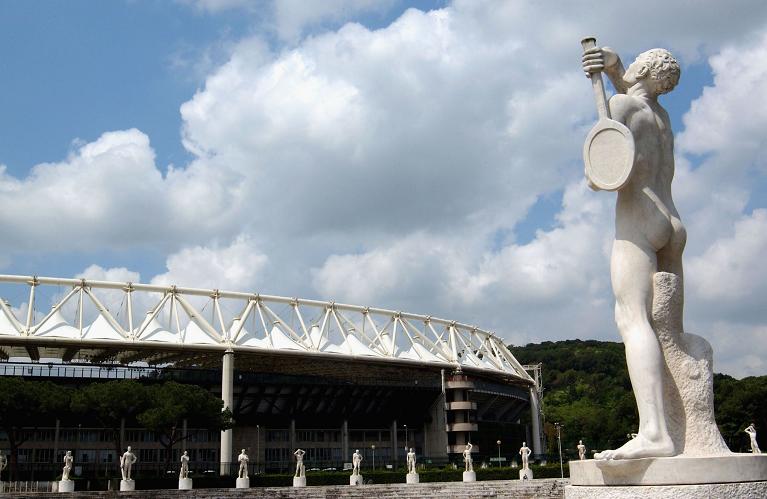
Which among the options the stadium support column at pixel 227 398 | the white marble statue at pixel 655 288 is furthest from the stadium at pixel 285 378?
the white marble statue at pixel 655 288

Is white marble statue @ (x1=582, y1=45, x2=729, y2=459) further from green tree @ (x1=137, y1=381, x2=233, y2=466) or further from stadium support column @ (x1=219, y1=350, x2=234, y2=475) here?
stadium support column @ (x1=219, y1=350, x2=234, y2=475)

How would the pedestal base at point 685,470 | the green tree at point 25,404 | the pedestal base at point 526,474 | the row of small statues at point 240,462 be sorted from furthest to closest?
the pedestal base at point 526,474
the green tree at point 25,404
the row of small statues at point 240,462
the pedestal base at point 685,470

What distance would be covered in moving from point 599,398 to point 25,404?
9518 cm

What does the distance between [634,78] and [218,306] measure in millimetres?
56687

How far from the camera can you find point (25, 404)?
150 feet

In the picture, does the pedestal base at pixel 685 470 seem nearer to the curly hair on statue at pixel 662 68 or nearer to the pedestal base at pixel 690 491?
the pedestal base at pixel 690 491

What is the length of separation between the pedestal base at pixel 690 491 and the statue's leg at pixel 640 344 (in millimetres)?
310

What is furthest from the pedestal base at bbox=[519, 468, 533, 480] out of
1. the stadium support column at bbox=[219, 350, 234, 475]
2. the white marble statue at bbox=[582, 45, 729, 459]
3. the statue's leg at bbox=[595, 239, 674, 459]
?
the statue's leg at bbox=[595, 239, 674, 459]

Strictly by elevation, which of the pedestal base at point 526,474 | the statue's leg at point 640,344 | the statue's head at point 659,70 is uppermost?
the statue's head at point 659,70

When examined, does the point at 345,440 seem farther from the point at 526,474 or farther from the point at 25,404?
the point at 25,404

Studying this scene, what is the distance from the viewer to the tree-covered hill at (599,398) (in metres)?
63.5

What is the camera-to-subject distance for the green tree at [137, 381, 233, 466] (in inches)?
1813

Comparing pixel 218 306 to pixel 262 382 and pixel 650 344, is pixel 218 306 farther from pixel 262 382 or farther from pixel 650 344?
pixel 650 344

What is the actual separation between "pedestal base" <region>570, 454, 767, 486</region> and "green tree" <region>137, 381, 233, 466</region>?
4278 cm
